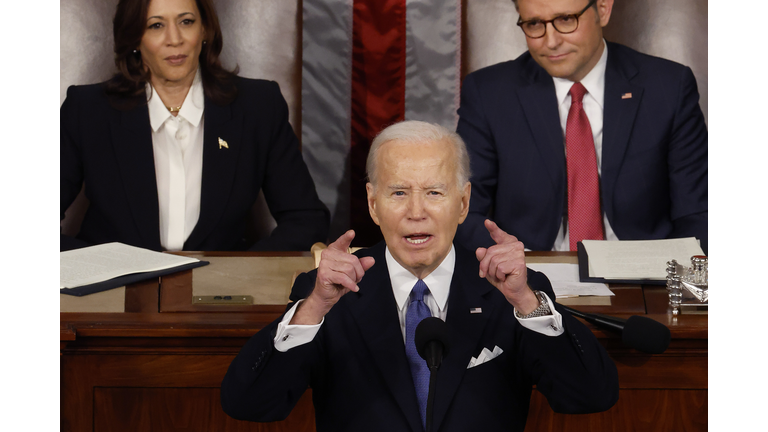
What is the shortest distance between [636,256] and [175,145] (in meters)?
1.71

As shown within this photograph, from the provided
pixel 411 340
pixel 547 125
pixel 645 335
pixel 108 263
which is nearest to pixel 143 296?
pixel 108 263

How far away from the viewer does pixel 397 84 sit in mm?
2857

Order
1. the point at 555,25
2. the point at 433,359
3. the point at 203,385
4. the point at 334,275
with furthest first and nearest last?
1. the point at 555,25
2. the point at 203,385
3. the point at 334,275
4. the point at 433,359

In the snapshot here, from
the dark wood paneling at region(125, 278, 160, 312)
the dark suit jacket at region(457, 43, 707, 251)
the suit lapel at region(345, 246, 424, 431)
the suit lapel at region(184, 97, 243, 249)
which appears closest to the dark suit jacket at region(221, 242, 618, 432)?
the suit lapel at region(345, 246, 424, 431)

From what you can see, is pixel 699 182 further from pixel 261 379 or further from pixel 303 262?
pixel 261 379

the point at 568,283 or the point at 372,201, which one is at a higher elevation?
the point at 372,201

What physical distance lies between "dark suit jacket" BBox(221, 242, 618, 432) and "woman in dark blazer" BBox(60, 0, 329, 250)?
118 cm

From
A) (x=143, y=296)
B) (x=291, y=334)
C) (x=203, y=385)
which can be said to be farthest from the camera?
(x=143, y=296)

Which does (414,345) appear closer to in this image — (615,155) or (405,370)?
(405,370)

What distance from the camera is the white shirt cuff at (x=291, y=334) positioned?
4.65ft

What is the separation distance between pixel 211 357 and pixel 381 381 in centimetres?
46

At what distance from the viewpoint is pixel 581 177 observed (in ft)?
8.77

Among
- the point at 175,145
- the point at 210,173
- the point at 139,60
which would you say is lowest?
the point at 210,173

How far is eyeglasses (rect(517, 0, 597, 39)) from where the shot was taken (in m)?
2.62
